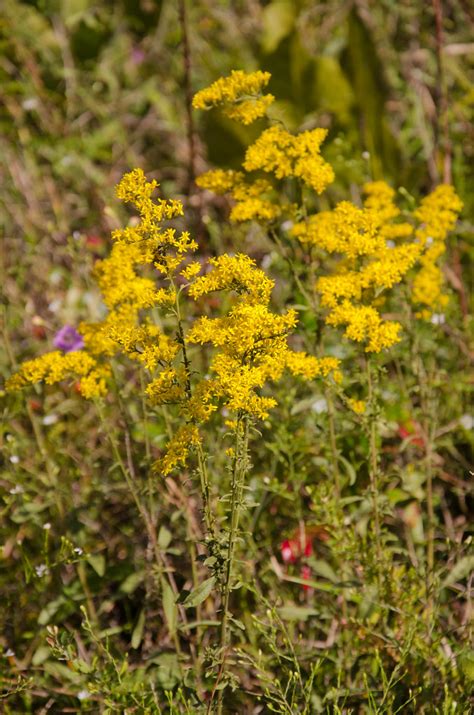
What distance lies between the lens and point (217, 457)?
2.41 metres

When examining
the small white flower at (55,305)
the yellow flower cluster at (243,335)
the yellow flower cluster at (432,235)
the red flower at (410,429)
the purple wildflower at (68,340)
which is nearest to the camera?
the yellow flower cluster at (243,335)

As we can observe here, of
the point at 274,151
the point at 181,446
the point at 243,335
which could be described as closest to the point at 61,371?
the point at 181,446

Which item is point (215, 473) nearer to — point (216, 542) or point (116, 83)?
point (216, 542)

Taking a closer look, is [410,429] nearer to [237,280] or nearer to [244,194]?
[244,194]

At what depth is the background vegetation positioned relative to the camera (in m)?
1.97

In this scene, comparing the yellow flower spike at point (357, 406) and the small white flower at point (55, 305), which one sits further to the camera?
the small white flower at point (55, 305)

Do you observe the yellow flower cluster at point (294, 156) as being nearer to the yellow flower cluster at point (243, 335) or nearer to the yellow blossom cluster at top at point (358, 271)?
the yellow blossom cluster at top at point (358, 271)

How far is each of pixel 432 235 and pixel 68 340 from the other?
4.53ft

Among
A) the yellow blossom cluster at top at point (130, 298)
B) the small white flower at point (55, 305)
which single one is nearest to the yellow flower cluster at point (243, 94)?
the yellow blossom cluster at top at point (130, 298)

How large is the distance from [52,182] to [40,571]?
249 centimetres

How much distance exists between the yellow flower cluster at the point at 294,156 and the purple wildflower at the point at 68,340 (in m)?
1.14

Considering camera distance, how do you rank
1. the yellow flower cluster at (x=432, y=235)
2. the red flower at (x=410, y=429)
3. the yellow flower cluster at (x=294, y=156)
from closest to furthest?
the yellow flower cluster at (x=294, y=156), the yellow flower cluster at (x=432, y=235), the red flower at (x=410, y=429)

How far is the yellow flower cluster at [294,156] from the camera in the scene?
1.88 m

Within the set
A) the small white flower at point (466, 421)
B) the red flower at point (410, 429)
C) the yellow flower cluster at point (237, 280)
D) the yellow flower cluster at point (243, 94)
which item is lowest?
the red flower at point (410, 429)
